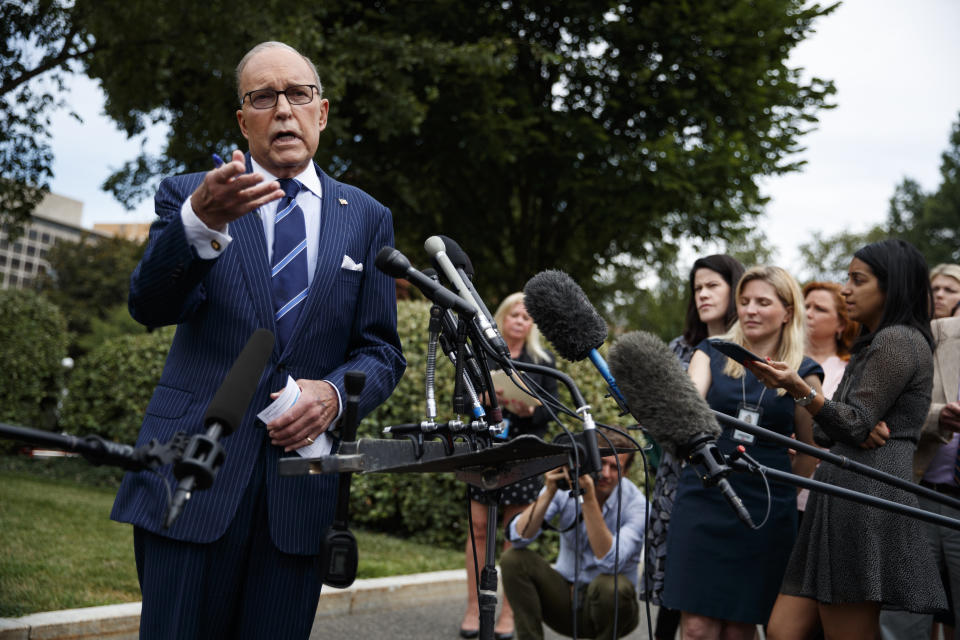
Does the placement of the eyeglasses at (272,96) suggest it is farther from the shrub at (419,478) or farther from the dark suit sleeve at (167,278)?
the shrub at (419,478)

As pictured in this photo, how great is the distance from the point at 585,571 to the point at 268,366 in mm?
3514

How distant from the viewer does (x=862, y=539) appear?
3.85 metres

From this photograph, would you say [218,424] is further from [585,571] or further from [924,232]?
[924,232]

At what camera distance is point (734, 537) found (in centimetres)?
427

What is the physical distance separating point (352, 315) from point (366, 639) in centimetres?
406

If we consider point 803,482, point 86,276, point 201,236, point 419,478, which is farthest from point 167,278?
point 86,276

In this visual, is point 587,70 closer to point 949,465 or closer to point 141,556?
point 949,465

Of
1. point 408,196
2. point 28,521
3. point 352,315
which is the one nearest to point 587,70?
point 408,196

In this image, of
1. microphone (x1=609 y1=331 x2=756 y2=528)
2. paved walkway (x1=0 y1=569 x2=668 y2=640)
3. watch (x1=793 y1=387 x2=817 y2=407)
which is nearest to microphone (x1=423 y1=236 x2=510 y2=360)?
microphone (x1=609 y1=331 x2=756 y2=528)

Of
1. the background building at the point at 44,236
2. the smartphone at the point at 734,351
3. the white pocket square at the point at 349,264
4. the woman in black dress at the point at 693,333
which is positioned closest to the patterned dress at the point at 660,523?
the woman in black dress at the point at 693,333

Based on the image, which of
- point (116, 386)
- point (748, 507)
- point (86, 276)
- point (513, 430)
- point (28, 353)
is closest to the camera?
point (748, 507)

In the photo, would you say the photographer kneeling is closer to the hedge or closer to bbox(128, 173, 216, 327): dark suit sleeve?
bbox(128, 173, 216, 327): dark suit sleeve

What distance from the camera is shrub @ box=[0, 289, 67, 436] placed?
47.2 feet

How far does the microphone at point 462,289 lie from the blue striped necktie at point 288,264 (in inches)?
15.8
